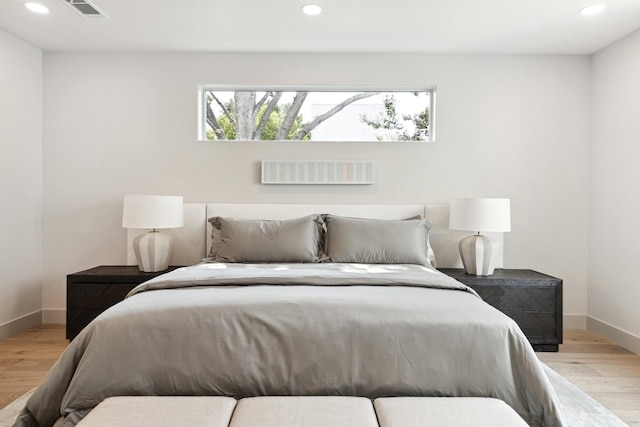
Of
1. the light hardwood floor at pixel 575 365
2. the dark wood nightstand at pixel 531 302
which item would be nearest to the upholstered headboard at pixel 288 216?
Result: the dark wood nightstand at pixel 531 302

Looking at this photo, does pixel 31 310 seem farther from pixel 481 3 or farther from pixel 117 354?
pixel 481 3

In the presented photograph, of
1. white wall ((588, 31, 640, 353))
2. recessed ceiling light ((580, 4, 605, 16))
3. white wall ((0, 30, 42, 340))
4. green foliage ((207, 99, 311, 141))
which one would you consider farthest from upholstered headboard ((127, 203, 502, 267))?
recessed ceiling light ((580, 4, 605, 16))

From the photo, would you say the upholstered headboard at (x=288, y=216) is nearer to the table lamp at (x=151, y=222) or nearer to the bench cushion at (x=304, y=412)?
the table lamp at (x=151, y=222)

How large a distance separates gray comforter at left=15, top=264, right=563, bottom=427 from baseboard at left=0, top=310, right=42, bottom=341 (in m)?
2.25

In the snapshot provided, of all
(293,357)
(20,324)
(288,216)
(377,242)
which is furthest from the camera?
(288,216)

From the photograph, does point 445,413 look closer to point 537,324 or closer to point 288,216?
point 537,324

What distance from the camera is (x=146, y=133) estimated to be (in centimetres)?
418

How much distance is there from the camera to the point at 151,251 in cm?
367

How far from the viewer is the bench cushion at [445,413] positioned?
152cm

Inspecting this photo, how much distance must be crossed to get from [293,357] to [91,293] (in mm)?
2256

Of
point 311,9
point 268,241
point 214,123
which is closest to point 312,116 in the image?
point 214,123

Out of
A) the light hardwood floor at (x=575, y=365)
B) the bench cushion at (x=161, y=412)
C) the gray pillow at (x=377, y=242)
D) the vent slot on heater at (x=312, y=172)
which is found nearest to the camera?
the bench cushion at (x=161, y=412)

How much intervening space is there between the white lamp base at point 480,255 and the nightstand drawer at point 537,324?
349 millimetres

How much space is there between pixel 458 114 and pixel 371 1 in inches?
57.9
